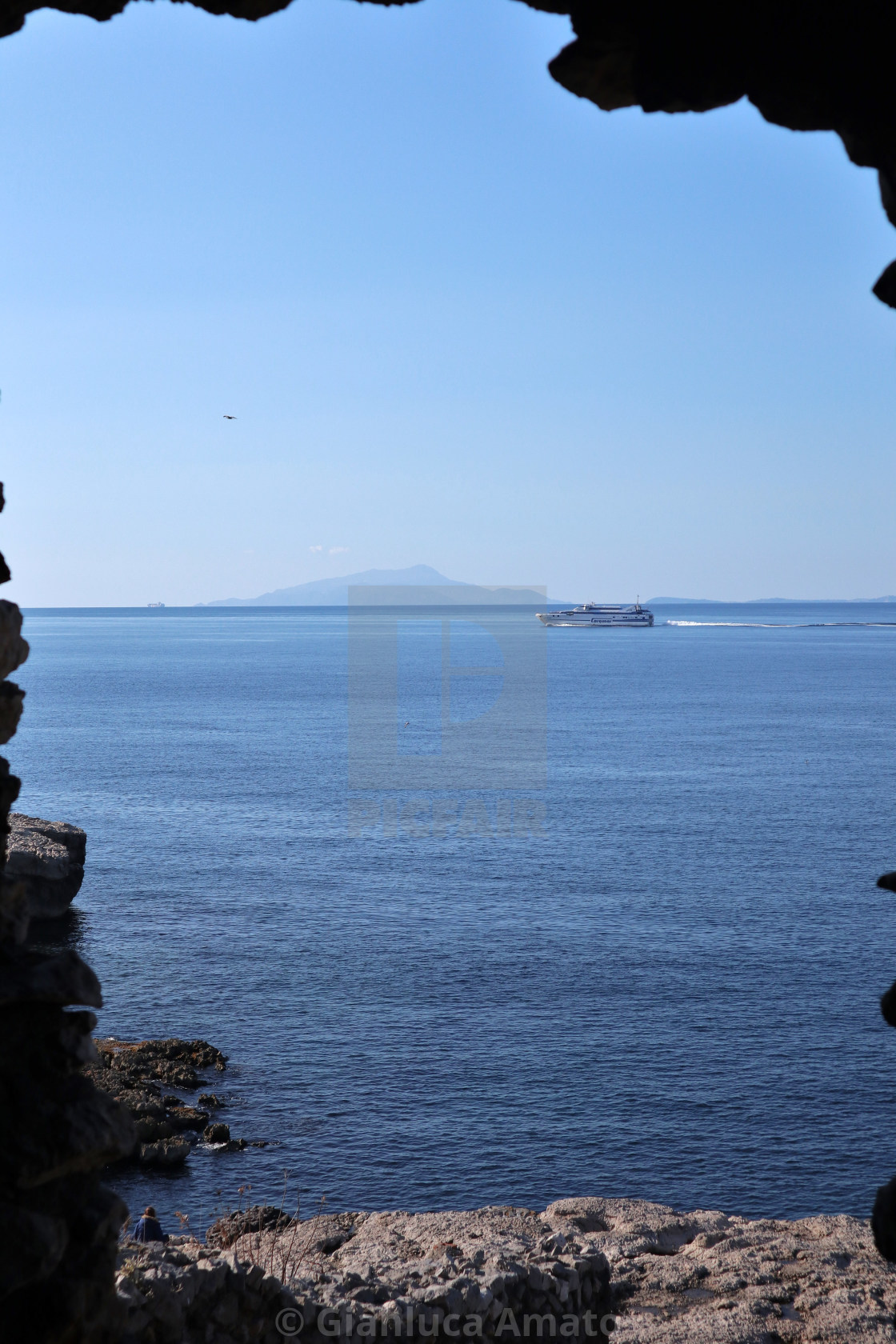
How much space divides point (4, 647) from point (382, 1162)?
29.7 metres

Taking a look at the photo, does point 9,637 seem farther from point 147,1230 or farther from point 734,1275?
→ point 734,1275

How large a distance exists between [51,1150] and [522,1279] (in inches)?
479

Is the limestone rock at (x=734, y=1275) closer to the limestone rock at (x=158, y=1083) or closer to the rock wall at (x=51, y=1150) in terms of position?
the limestone rock at (x=158, y=1083)

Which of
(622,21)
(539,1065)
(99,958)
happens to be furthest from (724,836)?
(622,21)

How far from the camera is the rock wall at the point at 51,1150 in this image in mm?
7809

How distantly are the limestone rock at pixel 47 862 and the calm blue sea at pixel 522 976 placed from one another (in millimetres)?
2475

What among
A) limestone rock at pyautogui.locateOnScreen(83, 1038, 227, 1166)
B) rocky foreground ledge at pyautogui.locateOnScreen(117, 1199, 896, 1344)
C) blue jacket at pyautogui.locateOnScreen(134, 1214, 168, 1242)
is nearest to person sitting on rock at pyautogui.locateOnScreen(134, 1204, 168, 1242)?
blue jacket at pyautogui.locateOnScreen(134, 1214, 168, 1242)

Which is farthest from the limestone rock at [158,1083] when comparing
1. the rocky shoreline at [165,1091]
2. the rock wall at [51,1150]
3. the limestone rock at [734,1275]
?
the rock wall at [51,1150]

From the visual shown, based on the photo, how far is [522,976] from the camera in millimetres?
49875

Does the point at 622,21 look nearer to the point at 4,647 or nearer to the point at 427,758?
the point at 4,647

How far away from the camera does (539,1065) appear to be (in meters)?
41.2

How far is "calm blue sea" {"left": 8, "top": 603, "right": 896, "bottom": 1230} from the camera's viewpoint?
3456 centimetres

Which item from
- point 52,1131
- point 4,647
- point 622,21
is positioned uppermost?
point 622,21

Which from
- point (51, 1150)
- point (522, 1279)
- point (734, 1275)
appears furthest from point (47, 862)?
point (51, 1150)
